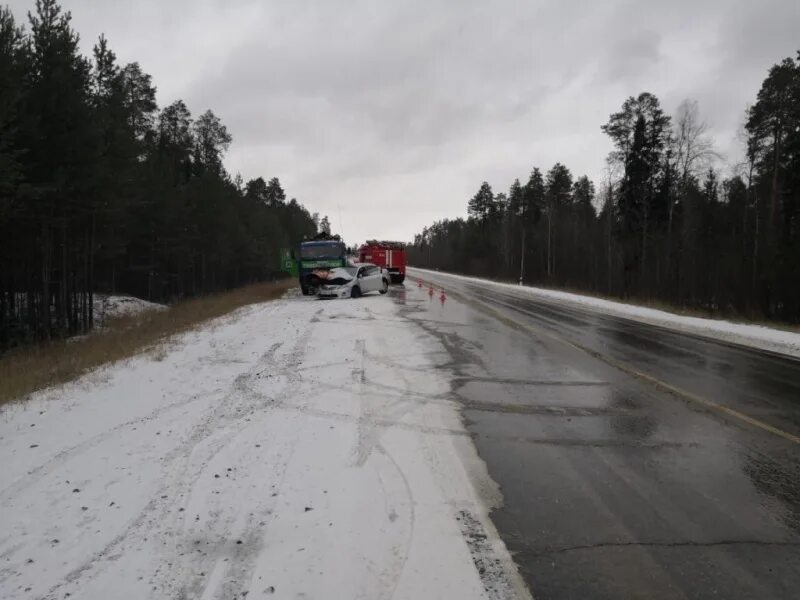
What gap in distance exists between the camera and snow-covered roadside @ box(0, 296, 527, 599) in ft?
10.7

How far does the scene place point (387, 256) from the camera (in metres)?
39.0

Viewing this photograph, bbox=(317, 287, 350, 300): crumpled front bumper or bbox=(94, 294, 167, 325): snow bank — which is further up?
bbox=(317, 287, 350, 300): crumpled front bumper

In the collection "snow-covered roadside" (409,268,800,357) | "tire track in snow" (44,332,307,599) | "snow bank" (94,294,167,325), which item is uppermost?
"snow-covered roadside" (409,268,800,357)

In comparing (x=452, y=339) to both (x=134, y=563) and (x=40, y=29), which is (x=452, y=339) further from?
(x=40, y=29)

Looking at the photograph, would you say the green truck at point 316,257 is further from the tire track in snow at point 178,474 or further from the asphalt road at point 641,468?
the tire track in snow at point 178,474

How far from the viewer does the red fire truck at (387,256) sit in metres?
38.6

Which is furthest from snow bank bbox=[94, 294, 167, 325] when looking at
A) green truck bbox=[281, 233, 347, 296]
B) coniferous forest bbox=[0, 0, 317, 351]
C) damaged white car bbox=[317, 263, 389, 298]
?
damaged white car bbox=[317, 263, 389, 298]

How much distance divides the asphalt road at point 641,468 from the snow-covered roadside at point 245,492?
43 centimetres

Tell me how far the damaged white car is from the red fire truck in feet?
31.6

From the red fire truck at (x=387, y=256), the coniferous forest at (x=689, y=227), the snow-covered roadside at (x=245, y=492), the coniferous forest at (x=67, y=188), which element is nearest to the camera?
the snow-covered roadside at (x=245, y=492)

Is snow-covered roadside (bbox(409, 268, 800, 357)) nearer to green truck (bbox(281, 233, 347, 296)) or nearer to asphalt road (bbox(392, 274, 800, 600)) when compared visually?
asphalt road (bbox(392, 274, 800, 600))

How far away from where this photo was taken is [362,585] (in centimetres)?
318

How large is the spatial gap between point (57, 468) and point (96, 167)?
18.6m

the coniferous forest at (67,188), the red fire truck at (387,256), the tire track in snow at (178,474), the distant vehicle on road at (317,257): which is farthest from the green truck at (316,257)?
the tire track in snow at (178,474)
